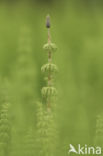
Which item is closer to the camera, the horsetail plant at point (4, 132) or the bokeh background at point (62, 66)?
the horsetail plant at point (4, 132)

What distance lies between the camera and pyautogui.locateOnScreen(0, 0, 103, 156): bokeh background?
288 centimetres

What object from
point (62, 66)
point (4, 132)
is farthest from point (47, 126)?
point (62, 66)

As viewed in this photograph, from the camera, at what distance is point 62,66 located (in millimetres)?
4359

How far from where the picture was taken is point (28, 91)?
3.45m

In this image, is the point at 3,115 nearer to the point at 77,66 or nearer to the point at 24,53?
the point at 24,53

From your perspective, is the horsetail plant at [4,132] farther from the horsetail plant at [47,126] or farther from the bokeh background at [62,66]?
the horsetail plant at [47,126]

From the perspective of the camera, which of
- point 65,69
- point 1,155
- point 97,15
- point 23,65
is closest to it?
point 1,155

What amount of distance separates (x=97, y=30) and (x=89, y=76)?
229cm

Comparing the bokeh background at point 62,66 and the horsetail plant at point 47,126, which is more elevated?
the bokeh background at point 62,66

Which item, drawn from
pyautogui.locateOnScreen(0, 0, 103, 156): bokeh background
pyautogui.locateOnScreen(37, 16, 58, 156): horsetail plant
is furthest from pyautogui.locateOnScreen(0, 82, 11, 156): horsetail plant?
pyautogui.locateOnScreen(37, 16, 58, 156): horsetail plant

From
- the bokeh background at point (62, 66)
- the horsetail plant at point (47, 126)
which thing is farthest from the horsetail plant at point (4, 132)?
the horsetail plant at point (47, 126)

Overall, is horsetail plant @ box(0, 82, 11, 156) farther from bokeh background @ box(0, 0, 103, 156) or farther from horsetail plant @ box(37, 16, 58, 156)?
horsetail plant @ box(37, 16, 58, 156)

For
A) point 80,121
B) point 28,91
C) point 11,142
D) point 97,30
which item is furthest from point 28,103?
point 97,30

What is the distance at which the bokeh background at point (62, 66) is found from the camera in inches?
113
